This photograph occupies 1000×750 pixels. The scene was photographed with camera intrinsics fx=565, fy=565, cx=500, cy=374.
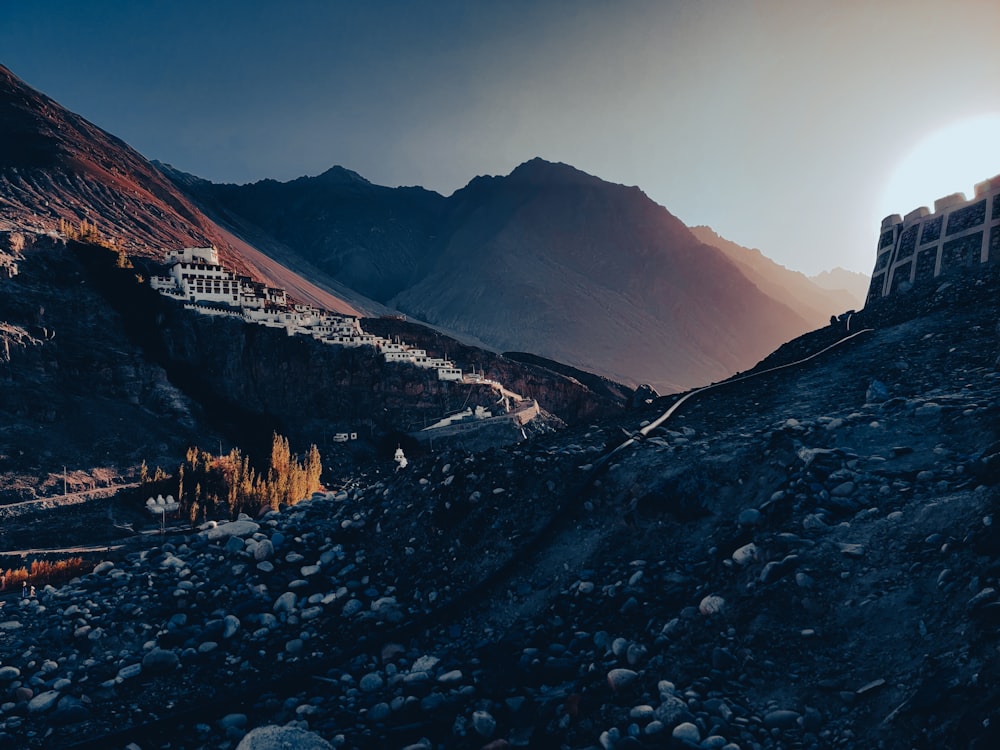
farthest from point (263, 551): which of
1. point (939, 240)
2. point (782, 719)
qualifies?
point (939, 240)

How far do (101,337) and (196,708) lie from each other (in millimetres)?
68586

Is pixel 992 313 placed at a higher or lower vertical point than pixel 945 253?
lower

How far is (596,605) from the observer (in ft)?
23.0

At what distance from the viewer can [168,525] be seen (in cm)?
4409

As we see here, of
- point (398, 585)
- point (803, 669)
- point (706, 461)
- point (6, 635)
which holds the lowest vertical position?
point (6, 635)

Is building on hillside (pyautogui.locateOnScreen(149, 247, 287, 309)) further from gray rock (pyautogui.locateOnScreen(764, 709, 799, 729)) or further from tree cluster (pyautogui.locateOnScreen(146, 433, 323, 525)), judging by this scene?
gray rock (pyautogui.locateOnScreen(764, 709, 799, 729))

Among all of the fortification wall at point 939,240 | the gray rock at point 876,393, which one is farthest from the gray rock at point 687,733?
the fortification wall at point 939,240

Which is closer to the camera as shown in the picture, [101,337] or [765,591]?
[765,591]

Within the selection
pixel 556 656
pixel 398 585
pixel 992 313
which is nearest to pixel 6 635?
pixel 398 585

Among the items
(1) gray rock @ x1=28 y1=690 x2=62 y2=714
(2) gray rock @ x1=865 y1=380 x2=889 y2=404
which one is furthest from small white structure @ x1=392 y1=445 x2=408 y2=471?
(2) gray rock @ x1=865 y1=380 x2=889 y2=404

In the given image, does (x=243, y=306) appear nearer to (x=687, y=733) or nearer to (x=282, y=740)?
(x=282, y=740)

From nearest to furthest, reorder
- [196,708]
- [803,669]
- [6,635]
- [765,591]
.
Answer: [803,669]
[765,591]
[196,708]
[6,635]

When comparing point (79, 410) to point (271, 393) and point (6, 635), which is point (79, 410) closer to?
point (271, 393)

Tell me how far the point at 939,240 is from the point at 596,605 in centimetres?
2454
